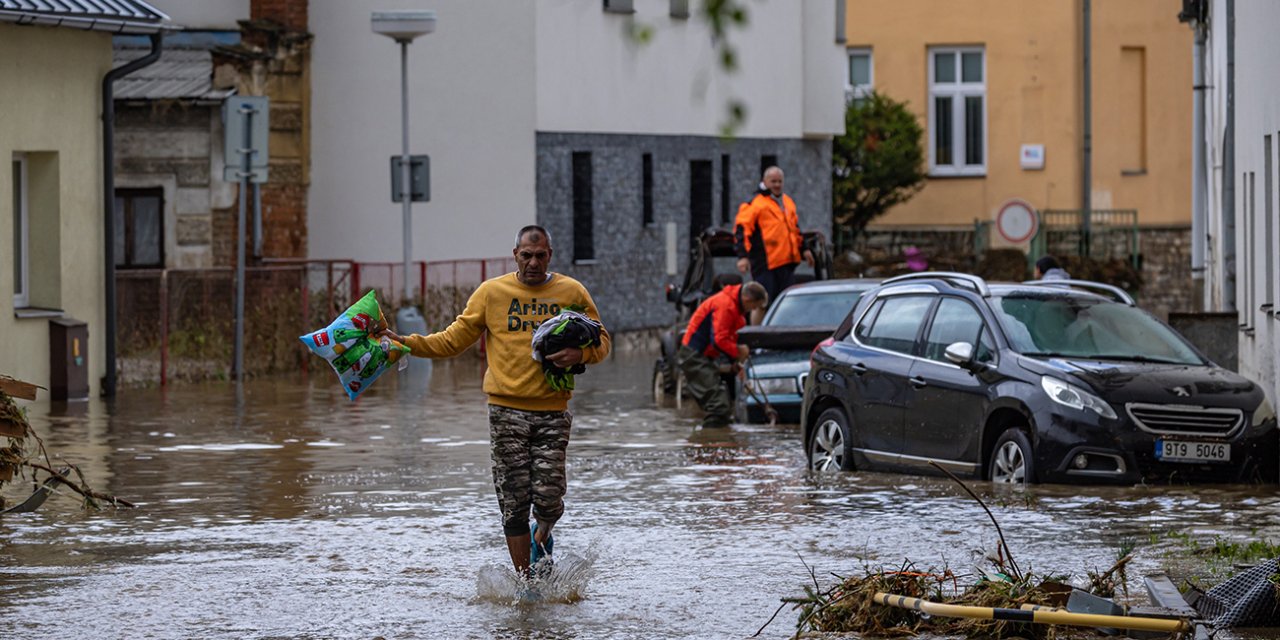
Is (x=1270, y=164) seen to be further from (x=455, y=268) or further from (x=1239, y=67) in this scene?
(x=455, y=268)

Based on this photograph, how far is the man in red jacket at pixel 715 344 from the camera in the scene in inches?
899

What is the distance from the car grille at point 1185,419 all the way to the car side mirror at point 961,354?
118 centimetres

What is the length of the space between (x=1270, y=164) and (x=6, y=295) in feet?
39.9

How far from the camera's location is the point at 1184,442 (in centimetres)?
1582

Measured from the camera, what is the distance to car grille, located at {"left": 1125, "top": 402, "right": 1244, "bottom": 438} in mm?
15680

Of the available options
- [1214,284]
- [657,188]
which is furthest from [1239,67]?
[657,188]

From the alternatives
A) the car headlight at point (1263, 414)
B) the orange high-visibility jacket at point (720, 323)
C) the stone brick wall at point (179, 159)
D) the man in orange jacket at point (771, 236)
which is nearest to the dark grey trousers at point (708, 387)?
the orange high-visibility jacket at point (720, 323)

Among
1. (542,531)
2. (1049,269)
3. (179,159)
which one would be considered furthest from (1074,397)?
(179,159)

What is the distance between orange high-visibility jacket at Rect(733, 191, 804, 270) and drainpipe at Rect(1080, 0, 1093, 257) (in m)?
25.0

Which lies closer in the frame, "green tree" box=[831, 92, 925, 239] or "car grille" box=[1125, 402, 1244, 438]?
"car grille" box=[1125, 402, 1244, 438]

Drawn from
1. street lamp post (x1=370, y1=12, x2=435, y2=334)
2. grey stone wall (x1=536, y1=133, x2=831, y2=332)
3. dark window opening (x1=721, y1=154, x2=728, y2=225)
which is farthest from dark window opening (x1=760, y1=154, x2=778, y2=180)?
street lamp post (x1=370, y1=12, x2=435, y2=334)

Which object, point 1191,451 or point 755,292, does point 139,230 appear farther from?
→ point 1191,451

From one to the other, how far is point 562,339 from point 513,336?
34 cm

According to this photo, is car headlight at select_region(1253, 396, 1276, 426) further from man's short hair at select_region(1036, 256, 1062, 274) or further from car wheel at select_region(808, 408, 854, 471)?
man's short hair at select_region(1036, 256, 1062, 274)
